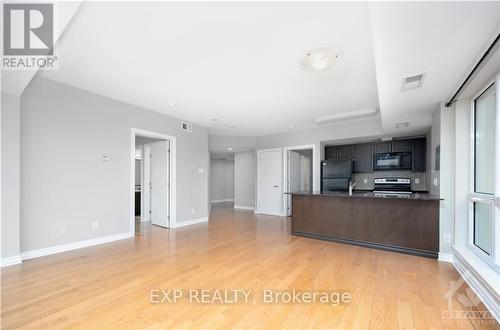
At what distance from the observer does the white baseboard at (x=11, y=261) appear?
Result: 277cm

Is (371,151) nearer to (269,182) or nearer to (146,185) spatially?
(269,182)

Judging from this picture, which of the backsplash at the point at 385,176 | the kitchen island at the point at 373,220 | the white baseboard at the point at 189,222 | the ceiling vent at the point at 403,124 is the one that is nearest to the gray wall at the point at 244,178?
the white baseboard at the point at 189,222

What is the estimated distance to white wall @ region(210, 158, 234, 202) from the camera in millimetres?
10094

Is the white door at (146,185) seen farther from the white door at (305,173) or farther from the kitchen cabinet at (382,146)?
the kitchen cabinet at (382,146)

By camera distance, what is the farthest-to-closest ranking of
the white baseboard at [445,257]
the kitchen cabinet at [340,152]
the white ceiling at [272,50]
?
the kitchen cabinet at [340,152]
the white baseboard at [445,257]
the white ceiling at [272,50]

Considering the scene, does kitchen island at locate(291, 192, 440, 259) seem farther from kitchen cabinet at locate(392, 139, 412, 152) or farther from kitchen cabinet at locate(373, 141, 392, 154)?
kitchen cabinet at locate(373, 141, 392, 154)

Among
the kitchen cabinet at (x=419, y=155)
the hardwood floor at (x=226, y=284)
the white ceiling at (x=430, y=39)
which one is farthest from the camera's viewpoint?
the kitchen cabinet at (x=419, y=155)

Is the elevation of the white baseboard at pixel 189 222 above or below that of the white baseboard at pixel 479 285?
below

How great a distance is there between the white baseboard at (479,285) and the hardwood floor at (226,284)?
9 cm

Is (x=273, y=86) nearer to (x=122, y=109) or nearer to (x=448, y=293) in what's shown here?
(x=122, y=109)

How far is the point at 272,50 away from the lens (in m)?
2.37

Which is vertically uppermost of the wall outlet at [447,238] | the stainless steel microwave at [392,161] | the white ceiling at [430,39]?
the white ceiling at [430,39]

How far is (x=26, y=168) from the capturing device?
3.04m

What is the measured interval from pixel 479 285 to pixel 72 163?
17.6ft
